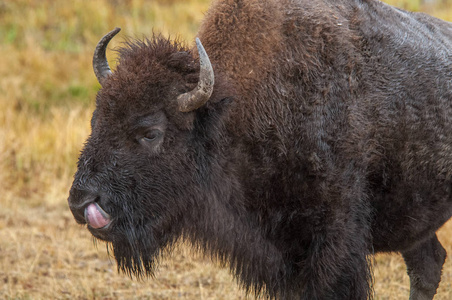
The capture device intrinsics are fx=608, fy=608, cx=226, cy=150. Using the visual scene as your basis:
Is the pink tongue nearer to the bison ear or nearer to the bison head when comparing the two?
the bison head

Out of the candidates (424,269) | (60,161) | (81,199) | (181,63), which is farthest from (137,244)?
(60,161)

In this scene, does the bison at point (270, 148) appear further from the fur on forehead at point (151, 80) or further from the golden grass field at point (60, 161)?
the golden grass field at point (60, 161)

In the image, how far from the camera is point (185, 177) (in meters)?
3.90

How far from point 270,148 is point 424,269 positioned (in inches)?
87.5

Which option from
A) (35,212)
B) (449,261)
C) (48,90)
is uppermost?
(449,261)

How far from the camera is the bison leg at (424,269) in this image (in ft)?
17.5

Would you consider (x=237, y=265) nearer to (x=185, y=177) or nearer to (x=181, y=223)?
(x=181, y=223)

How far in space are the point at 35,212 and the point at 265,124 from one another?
5362 mm

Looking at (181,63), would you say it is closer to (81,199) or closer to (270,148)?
(270,148)

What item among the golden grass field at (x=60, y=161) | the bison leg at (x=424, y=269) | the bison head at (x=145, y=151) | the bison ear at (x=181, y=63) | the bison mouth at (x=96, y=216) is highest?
the bison ear at (x=181, y=63)

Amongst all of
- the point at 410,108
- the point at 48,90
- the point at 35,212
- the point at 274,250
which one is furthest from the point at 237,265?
the point at 48,90

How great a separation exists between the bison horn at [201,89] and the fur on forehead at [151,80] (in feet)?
0.28

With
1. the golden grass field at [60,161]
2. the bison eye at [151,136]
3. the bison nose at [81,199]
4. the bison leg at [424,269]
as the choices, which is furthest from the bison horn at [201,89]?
the bison leg at [424,269]

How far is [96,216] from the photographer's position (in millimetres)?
3666
